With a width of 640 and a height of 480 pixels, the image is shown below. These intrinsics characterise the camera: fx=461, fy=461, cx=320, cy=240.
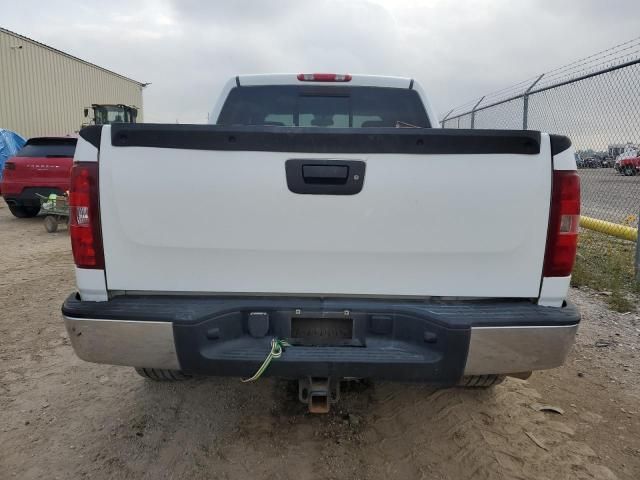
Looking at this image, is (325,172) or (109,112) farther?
(109,112)

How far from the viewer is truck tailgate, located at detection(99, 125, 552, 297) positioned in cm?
200

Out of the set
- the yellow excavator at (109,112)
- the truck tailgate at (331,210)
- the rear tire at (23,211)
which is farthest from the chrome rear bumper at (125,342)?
the yellow excavator at (109,112)

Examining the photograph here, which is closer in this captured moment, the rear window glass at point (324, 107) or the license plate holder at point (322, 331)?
the license plate holder at point (322, 331)

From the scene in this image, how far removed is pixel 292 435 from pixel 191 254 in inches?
49.3

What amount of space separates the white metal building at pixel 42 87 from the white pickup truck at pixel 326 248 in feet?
73.4

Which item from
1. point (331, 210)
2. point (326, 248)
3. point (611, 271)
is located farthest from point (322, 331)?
point (611, 271)

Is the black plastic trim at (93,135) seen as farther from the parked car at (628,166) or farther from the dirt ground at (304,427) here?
the parked car at (628,166)

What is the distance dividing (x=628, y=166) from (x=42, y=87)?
980 inches

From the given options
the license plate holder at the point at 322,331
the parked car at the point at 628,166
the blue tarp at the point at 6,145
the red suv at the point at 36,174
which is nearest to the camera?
the license plate holder at the point at 322,331

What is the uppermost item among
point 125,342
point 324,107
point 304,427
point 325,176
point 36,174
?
point 324,107

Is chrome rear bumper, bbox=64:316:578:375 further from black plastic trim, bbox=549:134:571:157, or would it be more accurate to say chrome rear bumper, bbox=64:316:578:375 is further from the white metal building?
the white metal building

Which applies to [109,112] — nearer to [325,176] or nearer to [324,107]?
[324,107]

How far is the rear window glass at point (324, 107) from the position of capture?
386cm

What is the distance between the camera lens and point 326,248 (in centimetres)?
207
